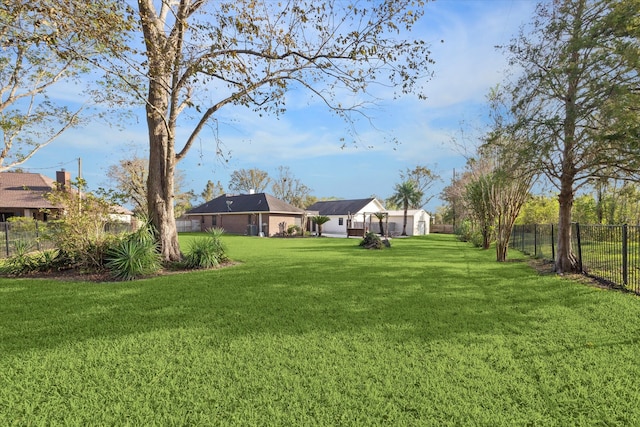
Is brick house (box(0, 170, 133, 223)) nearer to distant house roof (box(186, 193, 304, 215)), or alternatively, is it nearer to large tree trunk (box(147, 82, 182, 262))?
distant house roof (box(186, 193, 304, 215))

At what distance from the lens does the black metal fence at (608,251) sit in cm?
720

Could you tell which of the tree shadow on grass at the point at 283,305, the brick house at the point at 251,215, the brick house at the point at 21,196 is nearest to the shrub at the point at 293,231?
the brick house at the point at 251,215

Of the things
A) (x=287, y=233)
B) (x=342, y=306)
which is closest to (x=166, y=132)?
(x=342, y=306)

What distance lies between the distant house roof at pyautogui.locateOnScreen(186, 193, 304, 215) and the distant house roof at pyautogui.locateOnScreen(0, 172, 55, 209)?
15.3m

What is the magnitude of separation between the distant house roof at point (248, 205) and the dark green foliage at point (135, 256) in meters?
23.0

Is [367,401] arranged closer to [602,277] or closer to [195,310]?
[195,310]

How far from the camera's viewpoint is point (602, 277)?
8227 millimetres

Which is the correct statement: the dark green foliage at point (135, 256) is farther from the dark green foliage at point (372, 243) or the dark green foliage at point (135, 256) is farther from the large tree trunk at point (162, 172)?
the dark green foliage at point (372, 243)

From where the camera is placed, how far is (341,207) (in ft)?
141

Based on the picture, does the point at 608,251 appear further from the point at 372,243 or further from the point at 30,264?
the point at 30,264

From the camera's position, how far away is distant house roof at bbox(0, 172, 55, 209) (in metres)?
27.4

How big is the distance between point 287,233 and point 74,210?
24.8 meters

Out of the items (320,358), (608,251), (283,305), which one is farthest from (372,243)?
(320,358)

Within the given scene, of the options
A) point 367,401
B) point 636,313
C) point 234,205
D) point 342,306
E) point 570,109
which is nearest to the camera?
point 367,401
